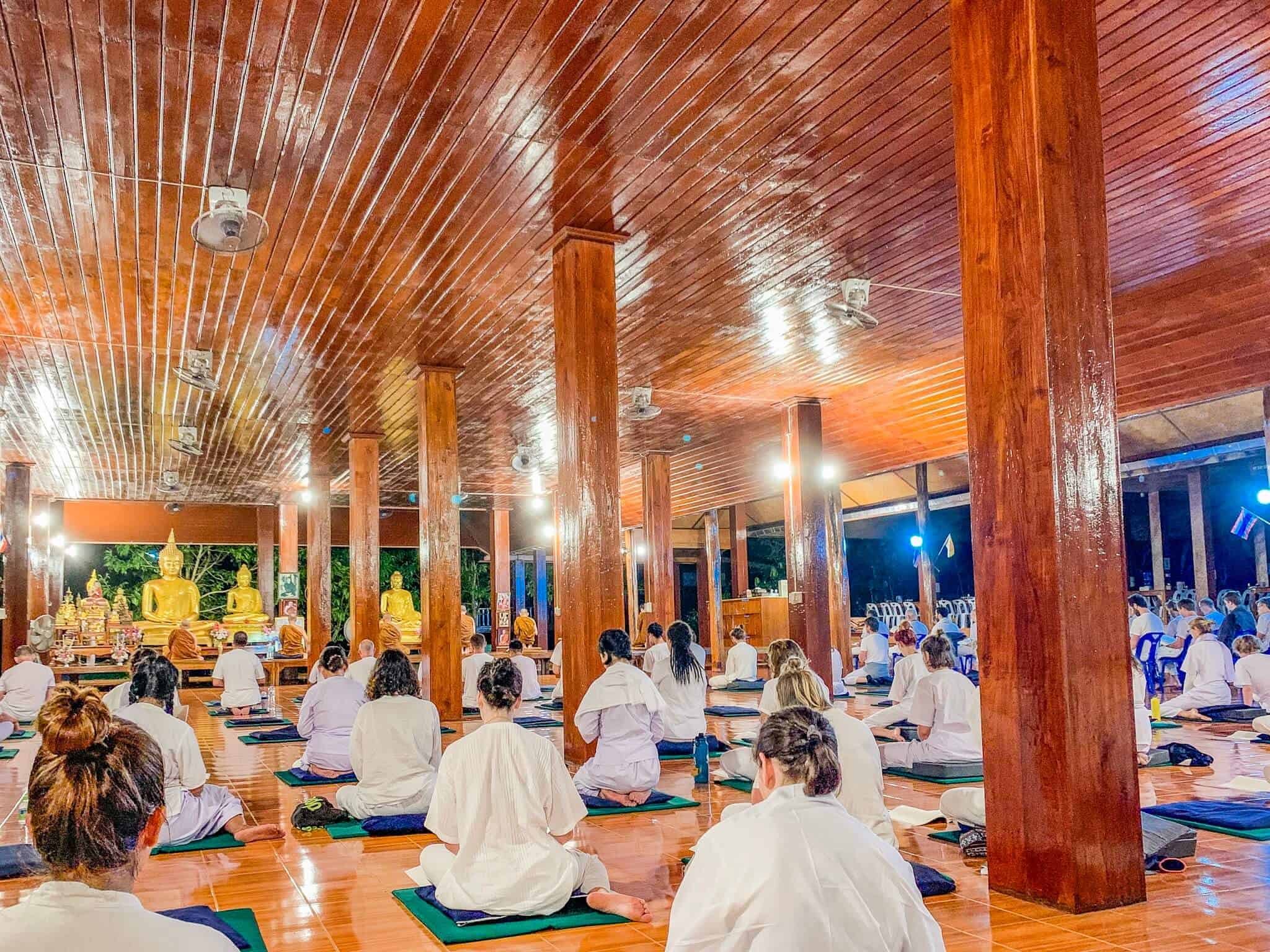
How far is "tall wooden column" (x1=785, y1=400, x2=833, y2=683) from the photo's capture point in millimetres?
11781

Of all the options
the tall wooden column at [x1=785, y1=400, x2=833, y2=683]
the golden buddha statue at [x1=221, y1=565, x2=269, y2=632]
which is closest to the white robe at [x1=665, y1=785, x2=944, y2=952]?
the tall wooden column at [x1=785, y1=400, x2=833, y2=683]

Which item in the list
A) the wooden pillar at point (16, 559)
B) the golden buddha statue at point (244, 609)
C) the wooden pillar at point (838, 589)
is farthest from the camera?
the golden buddha statue at point (244, 609)

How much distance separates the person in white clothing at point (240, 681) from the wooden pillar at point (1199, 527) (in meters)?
14.0

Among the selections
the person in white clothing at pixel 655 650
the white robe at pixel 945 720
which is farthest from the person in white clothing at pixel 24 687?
the white robe at pixel 945 720

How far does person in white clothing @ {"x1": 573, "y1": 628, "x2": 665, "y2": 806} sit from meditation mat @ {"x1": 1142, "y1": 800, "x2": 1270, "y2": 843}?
2785mm

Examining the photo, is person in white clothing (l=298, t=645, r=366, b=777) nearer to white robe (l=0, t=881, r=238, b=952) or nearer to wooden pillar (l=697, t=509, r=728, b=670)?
white robe (l=0, t=881, r=238, b=952)

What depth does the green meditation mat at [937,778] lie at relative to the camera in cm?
711

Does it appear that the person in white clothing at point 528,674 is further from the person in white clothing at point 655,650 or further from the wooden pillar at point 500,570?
the wooden pillar at point 500,570

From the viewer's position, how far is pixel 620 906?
415 centimetres

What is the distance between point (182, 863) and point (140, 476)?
1500 cm

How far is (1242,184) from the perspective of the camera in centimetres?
722

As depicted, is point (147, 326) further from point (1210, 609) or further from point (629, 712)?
point (1210, 609)

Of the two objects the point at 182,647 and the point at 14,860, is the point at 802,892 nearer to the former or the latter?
the point at 14,860

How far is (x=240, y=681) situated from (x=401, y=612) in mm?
9619
